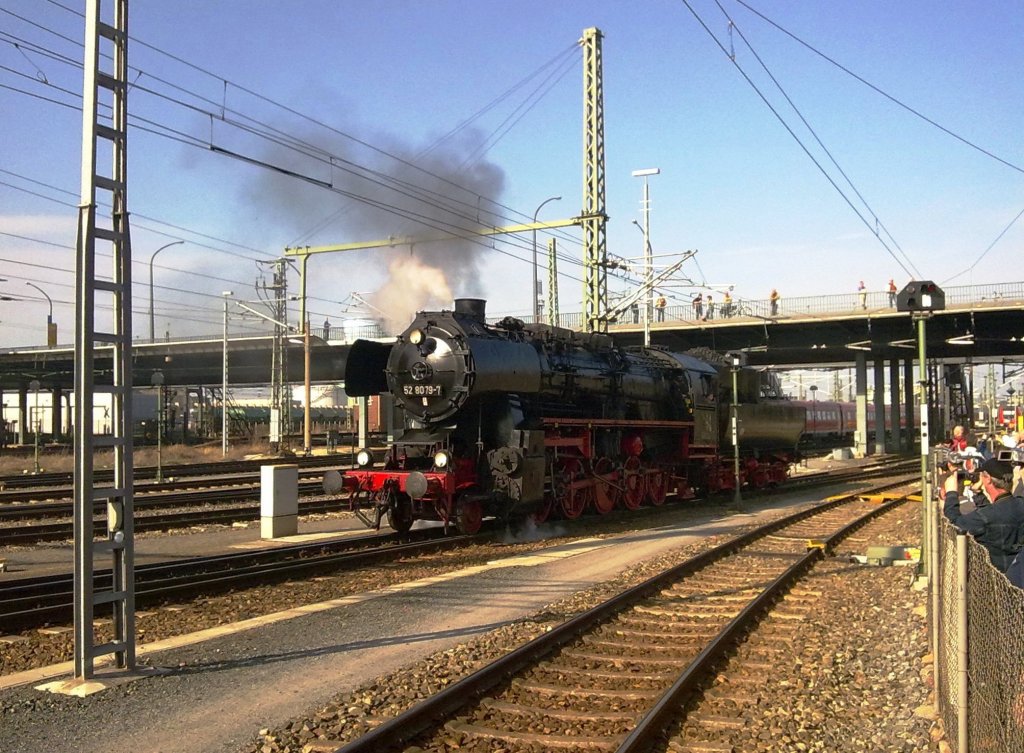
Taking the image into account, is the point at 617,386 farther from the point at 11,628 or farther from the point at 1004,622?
the point at 1004,622

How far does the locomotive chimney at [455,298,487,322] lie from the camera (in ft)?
52.5

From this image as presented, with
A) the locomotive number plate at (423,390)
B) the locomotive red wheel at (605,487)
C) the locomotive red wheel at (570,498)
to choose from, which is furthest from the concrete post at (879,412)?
the locomotive number plate at (423,390)

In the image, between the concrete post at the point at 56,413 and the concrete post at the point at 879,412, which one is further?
the concrete post at the point at 56,413

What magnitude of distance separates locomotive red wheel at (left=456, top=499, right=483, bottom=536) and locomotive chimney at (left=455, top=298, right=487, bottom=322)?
3303 mm

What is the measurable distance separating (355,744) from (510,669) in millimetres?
2036

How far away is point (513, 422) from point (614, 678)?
8.44 m

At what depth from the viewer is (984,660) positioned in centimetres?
470

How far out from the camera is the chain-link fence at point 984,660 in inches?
157

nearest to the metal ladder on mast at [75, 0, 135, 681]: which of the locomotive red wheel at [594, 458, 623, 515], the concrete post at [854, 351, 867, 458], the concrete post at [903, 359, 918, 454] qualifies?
the locomotive red wheel at [594, 458, 623, 515]

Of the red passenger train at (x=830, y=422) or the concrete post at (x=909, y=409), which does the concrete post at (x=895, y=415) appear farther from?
the red passenger train at (x=830, y=422)

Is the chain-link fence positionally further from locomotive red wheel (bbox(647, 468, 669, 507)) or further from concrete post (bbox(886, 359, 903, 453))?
concrete post (bbox(886, 359, 903, 453))

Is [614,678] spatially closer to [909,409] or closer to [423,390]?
[423,390]

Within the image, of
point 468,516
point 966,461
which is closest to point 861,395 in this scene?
point 468,516

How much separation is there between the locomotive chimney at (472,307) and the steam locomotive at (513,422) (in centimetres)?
2
